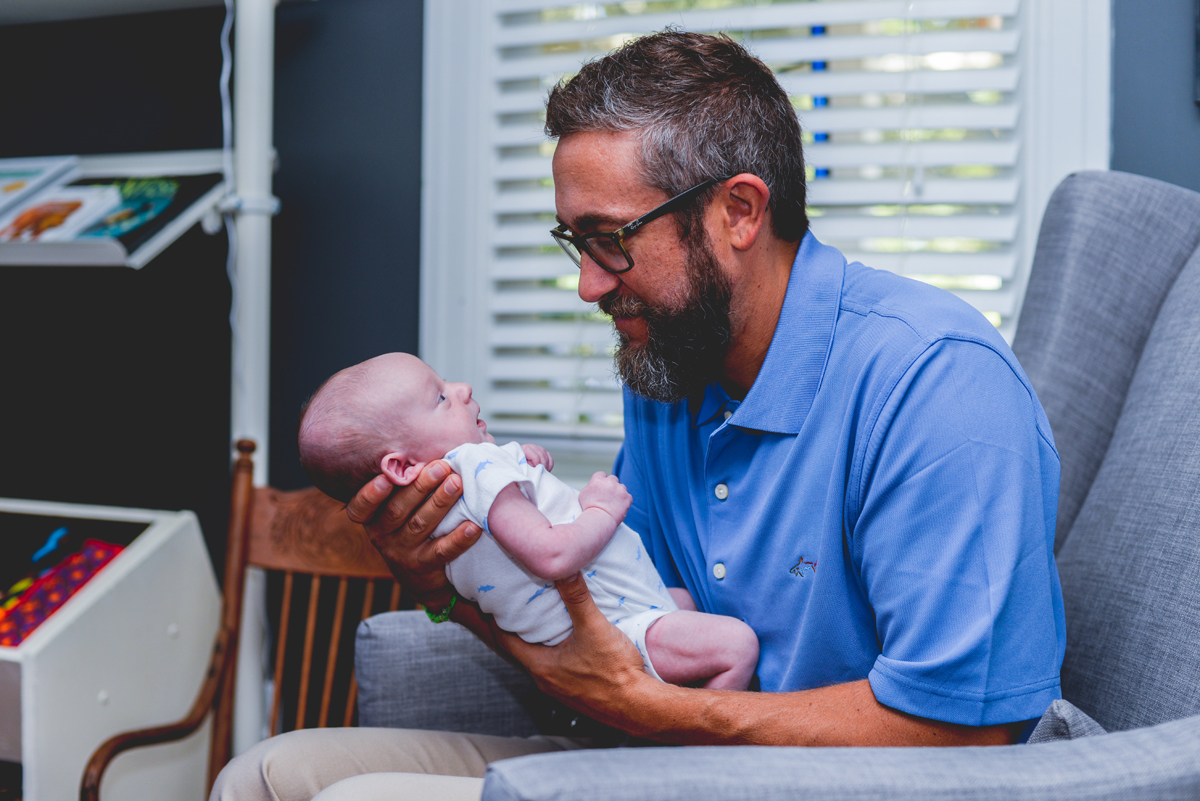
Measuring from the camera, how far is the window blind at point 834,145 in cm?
173

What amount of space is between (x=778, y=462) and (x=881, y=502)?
178 mm

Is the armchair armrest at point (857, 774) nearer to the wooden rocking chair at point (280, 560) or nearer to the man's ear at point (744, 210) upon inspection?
the man's ear at point (744, 210)

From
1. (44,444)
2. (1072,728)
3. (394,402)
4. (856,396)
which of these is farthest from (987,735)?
(44,444)

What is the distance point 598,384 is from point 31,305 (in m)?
1.56

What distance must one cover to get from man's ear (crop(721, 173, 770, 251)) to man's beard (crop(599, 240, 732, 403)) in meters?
0.05

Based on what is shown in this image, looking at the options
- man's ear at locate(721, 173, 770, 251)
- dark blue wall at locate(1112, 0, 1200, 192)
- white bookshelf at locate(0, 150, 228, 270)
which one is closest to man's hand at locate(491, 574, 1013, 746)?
man's ear at locate(721, 173, 770, 251)

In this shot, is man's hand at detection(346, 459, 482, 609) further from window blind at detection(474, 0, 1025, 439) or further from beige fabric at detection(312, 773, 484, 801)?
window blind at detection(474, 0, 1025, 439)

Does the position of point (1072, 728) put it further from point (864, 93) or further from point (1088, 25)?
point (1088, 25)

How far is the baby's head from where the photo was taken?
1.08 m

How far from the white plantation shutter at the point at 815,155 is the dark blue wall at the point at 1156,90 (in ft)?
0.60

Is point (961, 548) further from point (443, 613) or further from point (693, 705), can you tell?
point (443, 613)

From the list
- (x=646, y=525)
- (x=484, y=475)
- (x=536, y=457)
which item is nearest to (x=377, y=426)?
(x=484, y=475)

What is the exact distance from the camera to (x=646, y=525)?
1396 millimetres

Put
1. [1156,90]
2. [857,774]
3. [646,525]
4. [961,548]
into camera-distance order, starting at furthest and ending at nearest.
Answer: [1156,90] → [646,525] → [961,548] → [857,774]
